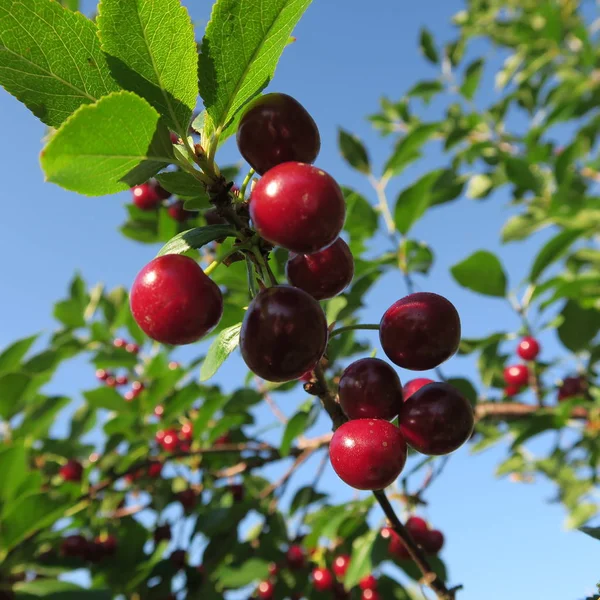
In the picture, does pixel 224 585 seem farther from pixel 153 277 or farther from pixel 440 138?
pixel 440 138

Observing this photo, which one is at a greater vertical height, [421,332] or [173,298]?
[173,298]

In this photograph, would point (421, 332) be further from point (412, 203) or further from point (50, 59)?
point (412, 203)

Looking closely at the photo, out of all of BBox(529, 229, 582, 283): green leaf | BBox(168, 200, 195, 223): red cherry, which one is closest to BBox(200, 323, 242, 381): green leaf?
BBox(168, 200, 195, 223): red cherry

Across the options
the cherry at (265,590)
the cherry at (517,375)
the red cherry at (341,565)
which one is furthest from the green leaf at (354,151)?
the cherry at (265,590)

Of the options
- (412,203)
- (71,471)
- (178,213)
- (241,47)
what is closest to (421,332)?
(241,47)

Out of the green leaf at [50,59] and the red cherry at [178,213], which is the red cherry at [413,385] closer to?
the green leaf at [50,59]

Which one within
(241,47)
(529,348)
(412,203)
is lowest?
(241,47)

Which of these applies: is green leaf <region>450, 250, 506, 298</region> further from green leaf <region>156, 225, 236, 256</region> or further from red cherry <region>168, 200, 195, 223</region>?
green leaf <region>156, 225, 236, 256</region>
